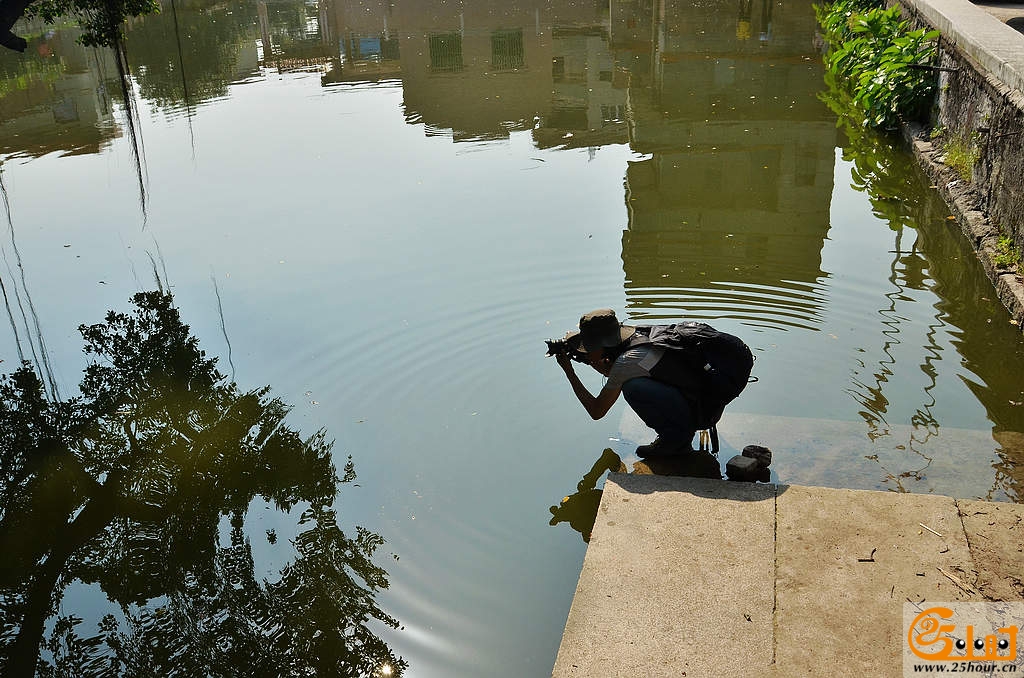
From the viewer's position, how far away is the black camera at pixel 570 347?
571cm

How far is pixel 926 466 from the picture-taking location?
227 inches

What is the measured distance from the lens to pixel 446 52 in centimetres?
2356

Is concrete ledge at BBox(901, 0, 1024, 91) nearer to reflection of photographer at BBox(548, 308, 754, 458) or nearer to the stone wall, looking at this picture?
the stone wall

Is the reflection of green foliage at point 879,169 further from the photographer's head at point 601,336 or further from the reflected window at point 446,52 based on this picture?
the reflected window at point 446,52

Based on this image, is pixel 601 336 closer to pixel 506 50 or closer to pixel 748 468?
pixel 748 468

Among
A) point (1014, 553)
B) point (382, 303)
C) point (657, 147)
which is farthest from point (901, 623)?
point (657, 147)

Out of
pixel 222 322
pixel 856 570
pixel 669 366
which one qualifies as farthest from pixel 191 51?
pixel 856 570

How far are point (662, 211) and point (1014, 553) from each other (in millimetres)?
6473

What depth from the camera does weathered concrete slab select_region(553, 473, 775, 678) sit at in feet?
13.3

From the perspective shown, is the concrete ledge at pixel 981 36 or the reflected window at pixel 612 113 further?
the reflected window at pixel 612 113

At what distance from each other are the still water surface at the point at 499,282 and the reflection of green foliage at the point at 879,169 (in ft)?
0.17

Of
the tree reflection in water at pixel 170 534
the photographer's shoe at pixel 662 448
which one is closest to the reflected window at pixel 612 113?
the tree reflection in water at pixel 170 534

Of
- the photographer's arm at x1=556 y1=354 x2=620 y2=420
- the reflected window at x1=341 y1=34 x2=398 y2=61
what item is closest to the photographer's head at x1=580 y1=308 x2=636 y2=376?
the photographer's arm at x1=556 y1=354 x2=620 y2=420

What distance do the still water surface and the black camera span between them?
2.77 feet
